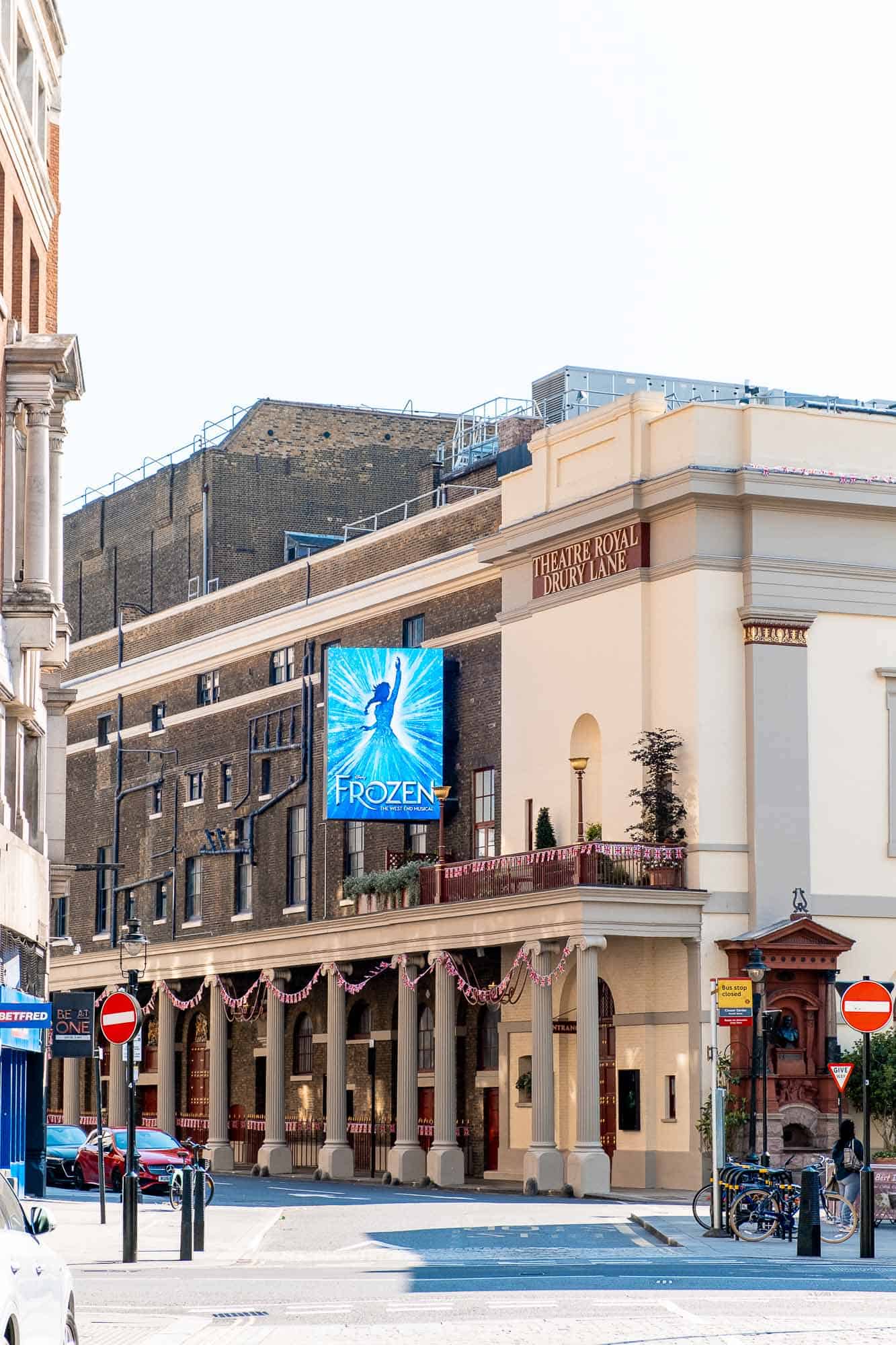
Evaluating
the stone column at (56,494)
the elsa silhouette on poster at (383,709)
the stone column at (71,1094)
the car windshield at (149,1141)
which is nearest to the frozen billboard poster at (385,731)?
the elsa silhouette on poster at (383,709)

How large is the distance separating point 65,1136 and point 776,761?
1819cm

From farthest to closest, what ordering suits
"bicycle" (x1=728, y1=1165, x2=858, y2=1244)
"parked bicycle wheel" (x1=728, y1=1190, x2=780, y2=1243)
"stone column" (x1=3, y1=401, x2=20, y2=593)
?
"stone column" (x1=3, y1=401, x2=20, y2=593) → "parked bicycle wheel" (x1=728, y1=1190, x2=780, y2=1243) → "bicycle" (x1=728, y1=1165, x2=858, y2=1244)

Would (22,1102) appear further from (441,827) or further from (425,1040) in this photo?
(425,1040)

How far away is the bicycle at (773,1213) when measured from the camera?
31.4 metres

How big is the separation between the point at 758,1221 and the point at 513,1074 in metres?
21.5

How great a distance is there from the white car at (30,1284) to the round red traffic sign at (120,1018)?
1550 centimetres

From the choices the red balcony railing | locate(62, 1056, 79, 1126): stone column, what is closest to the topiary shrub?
the red balcony railing

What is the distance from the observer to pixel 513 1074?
2079 inches

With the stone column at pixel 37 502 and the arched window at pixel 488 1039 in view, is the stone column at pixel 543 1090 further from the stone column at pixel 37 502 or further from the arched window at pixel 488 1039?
the stone column at pixel 37 502

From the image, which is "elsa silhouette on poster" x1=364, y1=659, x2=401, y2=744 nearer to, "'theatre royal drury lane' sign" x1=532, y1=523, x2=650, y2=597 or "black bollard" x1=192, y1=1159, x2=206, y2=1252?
"'theatre royal drury lane' sign" x1=532, y1=523, x2=650, y2=597

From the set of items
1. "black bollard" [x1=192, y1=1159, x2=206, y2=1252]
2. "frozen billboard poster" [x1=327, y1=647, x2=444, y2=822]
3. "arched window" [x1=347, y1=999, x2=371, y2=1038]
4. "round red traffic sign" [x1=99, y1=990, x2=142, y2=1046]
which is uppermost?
"frozen billboard poster" [x1=327, y1=647, x2=444, y2=822]

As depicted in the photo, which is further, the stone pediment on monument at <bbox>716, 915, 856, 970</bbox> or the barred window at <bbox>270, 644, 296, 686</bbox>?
the barred window at <bbox>270, 644, 296, 686</bbox>

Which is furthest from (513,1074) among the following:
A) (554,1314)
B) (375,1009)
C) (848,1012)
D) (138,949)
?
(554,1314)

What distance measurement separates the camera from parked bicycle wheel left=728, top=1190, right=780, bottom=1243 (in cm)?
3153
